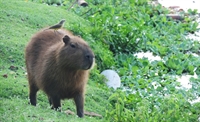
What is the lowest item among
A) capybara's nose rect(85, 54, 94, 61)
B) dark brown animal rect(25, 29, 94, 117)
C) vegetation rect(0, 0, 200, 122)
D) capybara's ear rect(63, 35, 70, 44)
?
vegetation rect(0, 0, 200, 122)

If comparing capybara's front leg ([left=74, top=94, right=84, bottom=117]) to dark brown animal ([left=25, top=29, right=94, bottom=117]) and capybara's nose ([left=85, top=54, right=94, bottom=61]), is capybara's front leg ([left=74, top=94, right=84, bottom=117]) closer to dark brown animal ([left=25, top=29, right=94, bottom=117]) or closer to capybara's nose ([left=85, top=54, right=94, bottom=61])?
dark brown animal ([left=25, top=29, right=94, bottom=117])

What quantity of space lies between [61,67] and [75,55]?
0.26m

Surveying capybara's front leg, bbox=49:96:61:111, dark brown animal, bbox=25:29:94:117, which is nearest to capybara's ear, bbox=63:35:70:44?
dark brown animal, bbox=25:29:94:117

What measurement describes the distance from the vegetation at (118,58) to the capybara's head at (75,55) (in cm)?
58

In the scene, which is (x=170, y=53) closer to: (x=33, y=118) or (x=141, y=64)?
(x=141, y=64)

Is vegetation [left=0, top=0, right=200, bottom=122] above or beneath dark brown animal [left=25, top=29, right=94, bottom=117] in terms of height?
beneath

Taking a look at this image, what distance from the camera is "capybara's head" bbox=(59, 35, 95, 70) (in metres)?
6.29

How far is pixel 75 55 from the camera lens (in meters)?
6.33

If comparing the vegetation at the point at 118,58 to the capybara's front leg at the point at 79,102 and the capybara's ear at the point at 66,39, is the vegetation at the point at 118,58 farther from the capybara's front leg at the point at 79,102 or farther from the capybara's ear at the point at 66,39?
the capybara's ear at the point at 66,39

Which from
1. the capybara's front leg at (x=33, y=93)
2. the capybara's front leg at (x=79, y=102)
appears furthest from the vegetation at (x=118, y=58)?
the capybara's front leg at (x=79, y=102)

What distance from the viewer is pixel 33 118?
5.78 metres

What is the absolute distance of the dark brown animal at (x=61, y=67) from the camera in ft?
20.8

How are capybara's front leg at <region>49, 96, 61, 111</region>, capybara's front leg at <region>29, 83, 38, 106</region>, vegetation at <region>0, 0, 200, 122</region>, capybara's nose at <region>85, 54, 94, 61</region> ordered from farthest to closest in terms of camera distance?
capybara's front leg at <region>29, 83, 38, 106</region>, vegetation at <region>0, 0, 200, 122</region>, capybara's front leg at <region>49, 96, 61, 111</region>, capybara's nose at <region>85, 54, 94, 61</region>

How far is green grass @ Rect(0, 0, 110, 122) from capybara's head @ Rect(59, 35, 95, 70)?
60 cm
